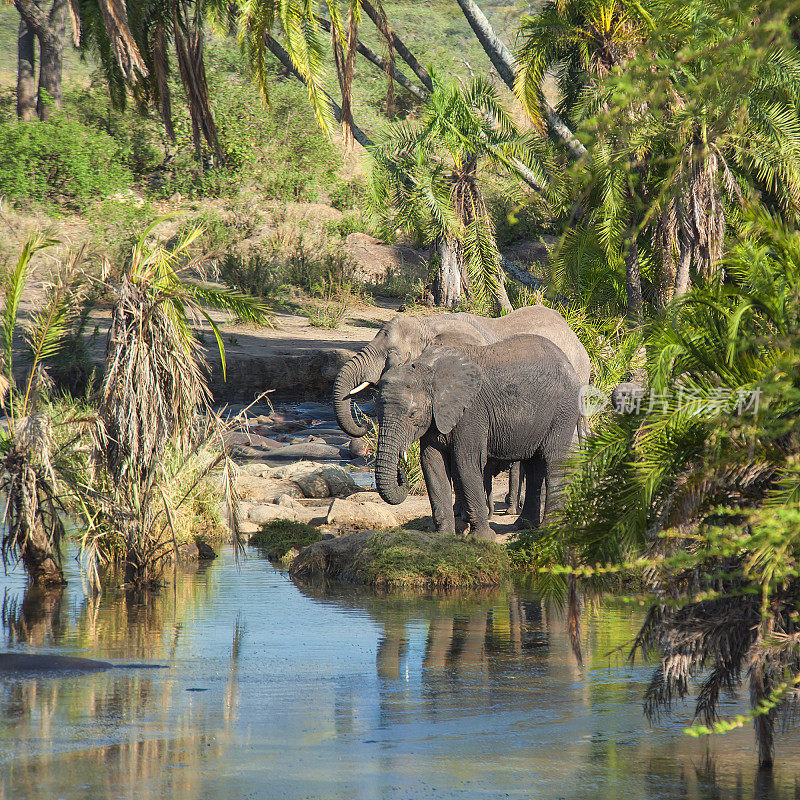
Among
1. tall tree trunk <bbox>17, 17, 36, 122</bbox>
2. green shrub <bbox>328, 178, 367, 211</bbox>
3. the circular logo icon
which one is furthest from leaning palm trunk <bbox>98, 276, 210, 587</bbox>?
green shrub <bbox>328, 178, 367, 211</bbox>

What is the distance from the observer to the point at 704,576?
16.8 feet

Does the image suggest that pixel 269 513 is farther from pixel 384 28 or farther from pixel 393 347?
pixel 384 28

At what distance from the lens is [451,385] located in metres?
11.2

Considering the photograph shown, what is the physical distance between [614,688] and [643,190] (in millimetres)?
12998

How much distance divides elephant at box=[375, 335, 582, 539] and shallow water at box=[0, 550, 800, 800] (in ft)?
5.18

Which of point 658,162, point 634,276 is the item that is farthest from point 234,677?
point 634,276

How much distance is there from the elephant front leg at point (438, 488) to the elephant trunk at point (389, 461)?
334mm

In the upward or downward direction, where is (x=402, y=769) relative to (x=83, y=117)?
downward

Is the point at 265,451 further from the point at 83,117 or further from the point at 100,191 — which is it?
the point at 83,117

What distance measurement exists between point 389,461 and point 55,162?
26398 millimetres

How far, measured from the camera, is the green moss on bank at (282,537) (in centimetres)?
1186

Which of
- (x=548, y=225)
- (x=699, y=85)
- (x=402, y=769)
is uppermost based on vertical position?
(x=548, y=225)

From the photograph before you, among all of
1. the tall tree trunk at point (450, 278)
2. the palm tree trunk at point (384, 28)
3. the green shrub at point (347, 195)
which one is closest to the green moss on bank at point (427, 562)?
the palm tree trunk at point (384, 28)

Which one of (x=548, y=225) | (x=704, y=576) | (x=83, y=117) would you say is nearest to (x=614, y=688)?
(x=704, y=576)
